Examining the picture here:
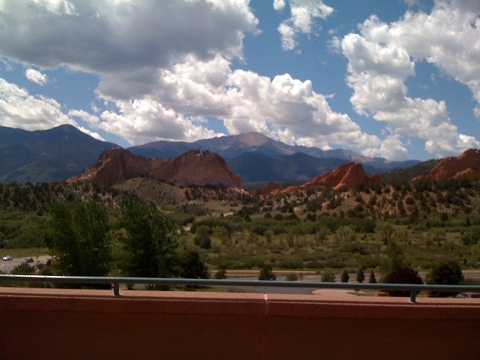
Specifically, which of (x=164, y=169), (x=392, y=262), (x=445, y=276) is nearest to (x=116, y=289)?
(x=445, y=276)

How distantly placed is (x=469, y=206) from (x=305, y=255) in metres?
38.1

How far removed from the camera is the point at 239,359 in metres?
4.51

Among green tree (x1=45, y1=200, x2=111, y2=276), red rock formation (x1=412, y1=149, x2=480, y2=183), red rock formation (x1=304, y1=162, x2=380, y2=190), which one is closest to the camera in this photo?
green tree (x1=45, y1=200, x2=111, y2=276)

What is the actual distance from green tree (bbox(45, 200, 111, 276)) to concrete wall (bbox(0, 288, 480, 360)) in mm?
22465

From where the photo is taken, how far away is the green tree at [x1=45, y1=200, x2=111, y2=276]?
26.1 meters

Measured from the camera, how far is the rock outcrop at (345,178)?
110875 millimetres

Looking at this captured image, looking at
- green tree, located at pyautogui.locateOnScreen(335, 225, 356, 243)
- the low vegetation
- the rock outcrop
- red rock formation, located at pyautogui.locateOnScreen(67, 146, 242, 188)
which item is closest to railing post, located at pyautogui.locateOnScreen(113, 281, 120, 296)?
the low vegetation

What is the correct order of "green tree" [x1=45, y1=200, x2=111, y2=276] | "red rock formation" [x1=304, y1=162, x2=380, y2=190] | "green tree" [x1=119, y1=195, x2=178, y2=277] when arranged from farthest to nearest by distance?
1. "red rock formation" [x1=304, y1=162, x2=380, y2=190]
2. "green tree" [x1=119, y1=195, x2=178, y2=277]
3. "green tree" [x1=45, y1=200, x2=111, y2=276]

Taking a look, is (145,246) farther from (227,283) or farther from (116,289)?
(227,283)

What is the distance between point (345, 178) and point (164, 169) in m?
49.7

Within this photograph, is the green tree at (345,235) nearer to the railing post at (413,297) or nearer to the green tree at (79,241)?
the green tree at (79,241)

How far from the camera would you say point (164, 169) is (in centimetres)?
12738

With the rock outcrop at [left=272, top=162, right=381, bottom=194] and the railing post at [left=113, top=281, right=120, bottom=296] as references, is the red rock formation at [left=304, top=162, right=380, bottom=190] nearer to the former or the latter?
the rock outcrop at [left=272, top=162, right=381, bottom=194]

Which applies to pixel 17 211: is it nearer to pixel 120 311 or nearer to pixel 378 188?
pixel 378 188
